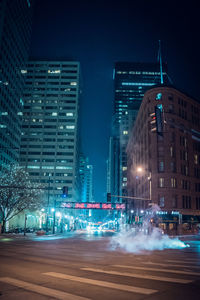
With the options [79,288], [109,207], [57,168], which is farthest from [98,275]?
[57,168]

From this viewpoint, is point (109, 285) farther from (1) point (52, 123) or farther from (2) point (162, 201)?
(1) point (52, 123)

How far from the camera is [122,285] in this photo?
8586 mm

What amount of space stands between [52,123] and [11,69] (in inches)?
1954

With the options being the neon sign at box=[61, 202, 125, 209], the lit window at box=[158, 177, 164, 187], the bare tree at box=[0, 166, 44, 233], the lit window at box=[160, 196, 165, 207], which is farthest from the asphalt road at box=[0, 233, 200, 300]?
the neon sign at box=[61, 202, 125, 209]

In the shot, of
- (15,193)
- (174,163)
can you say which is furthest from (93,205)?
(15,193)

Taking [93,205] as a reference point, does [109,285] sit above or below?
above

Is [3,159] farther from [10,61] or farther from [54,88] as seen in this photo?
[54,88]

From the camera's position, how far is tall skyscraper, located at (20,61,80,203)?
140 m

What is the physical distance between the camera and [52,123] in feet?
476

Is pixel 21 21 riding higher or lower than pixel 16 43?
higher

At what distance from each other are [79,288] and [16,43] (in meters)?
112

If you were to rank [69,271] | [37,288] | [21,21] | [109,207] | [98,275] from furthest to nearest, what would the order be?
[21,21] < [109,207] < [69,271] < [98,275] < [37,288]

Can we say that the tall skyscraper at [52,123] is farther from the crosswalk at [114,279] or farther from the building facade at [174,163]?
the crosswalk at [114,279]

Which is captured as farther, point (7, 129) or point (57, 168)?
point (57, 168)
